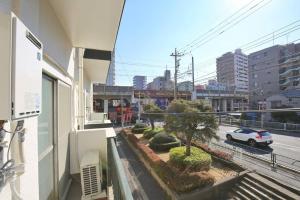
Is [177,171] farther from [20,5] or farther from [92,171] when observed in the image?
[20,5]

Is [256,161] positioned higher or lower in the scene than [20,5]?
lower

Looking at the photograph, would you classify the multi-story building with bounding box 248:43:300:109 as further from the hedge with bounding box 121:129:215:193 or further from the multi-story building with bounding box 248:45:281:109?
the hedge with bounding box 121:129:215:193

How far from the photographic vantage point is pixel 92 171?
106 inches

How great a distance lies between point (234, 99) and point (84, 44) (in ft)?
140

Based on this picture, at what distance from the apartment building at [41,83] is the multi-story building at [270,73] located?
1403 inches

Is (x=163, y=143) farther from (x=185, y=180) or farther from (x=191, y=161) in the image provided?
(x=185, y=180)

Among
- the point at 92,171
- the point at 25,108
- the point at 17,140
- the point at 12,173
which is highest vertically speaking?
the point at 25,108

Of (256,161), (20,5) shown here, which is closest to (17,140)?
(20,5)

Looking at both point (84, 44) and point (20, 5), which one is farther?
point (84, 44)

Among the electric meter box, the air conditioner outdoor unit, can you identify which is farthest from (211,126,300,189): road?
the electric meter box

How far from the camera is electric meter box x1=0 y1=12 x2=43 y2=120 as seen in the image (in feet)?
2.94

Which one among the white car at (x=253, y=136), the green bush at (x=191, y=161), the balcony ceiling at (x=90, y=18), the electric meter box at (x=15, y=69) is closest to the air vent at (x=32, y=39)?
the electric meter box at (x=15, y=69)

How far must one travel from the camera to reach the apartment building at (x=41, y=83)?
→ 0.94 m

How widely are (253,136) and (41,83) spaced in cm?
1271
